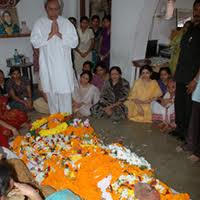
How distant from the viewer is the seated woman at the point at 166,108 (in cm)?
439

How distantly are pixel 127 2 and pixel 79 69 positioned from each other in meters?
1.60

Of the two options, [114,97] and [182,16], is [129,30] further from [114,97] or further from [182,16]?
[182,16]

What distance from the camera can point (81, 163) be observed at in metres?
2.32

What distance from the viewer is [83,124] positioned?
117 inches

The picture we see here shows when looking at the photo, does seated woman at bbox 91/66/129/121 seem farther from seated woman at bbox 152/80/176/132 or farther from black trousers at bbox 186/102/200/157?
black trousers at bbox 186/102/200/157

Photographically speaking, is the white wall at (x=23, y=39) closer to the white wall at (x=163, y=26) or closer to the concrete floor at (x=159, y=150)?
the white wall at (x=163, y=26)

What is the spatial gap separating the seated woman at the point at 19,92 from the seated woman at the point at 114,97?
3.80 feet

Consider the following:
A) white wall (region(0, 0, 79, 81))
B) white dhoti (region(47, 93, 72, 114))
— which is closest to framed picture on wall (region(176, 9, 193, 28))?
white wall (region(0, 0, 79, 81))

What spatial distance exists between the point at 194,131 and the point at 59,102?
1.90m

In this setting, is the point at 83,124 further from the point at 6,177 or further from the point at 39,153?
the point at 6,177

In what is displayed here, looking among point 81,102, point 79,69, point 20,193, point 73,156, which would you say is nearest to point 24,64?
point 79,69

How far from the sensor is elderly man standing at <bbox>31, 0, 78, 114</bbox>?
386 centimetres

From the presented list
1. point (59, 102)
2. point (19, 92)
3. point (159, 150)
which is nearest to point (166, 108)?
point (159, 150)

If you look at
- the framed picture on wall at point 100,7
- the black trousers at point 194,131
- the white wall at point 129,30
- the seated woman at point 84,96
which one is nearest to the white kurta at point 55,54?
the seated woman at point 84,96
